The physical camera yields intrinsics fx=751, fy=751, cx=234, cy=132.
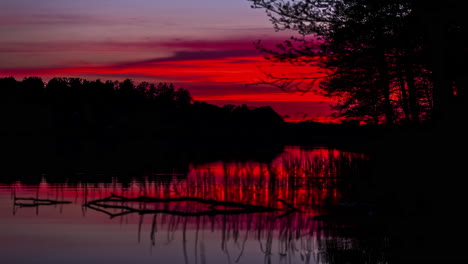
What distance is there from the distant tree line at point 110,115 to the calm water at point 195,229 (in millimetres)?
93873

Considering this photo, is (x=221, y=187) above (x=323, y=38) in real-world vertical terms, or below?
below

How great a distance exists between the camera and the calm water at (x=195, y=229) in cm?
1569

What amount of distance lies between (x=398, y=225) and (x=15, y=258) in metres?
8.37

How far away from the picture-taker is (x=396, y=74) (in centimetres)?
2786

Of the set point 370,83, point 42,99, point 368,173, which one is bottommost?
point 368,173

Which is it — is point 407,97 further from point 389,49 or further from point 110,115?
point 110,115

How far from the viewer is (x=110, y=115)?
495 ft

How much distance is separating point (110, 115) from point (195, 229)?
5307 inches

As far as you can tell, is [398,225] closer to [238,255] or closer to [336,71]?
[238,255]

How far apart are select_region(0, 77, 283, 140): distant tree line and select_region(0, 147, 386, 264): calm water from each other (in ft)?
308

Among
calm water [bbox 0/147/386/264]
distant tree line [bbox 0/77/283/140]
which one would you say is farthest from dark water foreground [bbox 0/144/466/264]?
distant tree line [bbox 0/77/283/140]

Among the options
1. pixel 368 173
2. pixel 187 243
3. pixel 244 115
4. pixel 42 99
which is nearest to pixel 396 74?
pixel 368 173

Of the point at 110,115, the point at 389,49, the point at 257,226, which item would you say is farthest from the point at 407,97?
the point at 110,115

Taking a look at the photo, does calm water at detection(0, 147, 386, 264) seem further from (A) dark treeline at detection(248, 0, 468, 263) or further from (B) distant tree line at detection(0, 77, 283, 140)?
(B) distant tree line at detection(0, 77, 283, 140)
